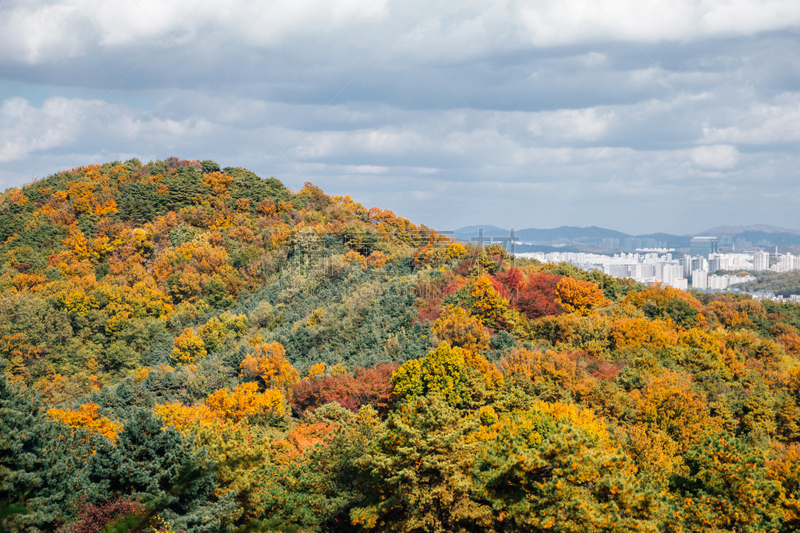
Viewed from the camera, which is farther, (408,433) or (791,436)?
(791,436)

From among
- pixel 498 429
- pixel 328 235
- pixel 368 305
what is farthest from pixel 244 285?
pixel 498 429

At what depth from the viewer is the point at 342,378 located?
1320 inches

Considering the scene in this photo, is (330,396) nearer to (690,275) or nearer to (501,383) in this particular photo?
(501,383)

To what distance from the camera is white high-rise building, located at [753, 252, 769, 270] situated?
154 m

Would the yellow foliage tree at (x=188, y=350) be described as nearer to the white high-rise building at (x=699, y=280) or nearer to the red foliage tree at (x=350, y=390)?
the red foliage tree at (x=350, y=390)

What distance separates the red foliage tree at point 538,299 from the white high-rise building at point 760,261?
422 ft

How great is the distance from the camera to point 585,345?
40062 mm

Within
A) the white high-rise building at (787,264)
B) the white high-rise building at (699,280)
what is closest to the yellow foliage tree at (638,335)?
the white high-rise building at (699,280)

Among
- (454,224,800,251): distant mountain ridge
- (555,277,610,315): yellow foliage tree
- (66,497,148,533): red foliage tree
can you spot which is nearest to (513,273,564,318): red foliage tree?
(555,277,610,315): yellow foliage tree

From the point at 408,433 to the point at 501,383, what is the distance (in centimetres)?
1422

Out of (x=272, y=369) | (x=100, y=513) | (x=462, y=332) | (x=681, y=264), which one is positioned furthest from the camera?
(x=681, y=264)

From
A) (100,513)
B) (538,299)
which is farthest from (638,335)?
(100,513)

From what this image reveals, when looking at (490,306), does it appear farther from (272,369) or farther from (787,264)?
(787,264)

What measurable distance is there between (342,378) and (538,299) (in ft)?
66.2
